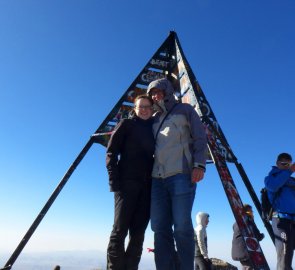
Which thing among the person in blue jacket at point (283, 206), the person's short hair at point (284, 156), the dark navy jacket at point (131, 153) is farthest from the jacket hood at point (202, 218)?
the dark navy jacket at point (131, 153)

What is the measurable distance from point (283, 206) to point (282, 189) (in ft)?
0.91

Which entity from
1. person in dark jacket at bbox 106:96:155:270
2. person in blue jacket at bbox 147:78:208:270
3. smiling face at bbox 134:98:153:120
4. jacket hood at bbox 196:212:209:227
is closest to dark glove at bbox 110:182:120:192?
person in dark jacket at bbox 106:96:155:270

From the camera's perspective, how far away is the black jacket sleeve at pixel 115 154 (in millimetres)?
3783

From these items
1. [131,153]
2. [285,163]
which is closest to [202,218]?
[285,163]

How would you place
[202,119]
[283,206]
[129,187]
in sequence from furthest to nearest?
[202,119], [283,206], [129,187]

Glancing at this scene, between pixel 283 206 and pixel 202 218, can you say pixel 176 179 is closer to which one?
pixel 283 206

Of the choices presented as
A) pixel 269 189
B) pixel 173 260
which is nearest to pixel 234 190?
pixel 269 189

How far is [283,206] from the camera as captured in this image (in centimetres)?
470

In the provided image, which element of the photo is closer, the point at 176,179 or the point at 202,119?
the point at 176,179

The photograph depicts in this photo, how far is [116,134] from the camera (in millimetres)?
4090

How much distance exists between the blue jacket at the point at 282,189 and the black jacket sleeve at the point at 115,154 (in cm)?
254

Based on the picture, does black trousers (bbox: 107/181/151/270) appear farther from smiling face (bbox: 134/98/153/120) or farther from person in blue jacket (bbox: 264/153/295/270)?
person in blue jacket (bbox: 264/153/295/270)

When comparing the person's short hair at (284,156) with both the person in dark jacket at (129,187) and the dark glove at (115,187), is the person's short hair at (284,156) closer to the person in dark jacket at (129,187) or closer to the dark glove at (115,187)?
the person in dark jacket at (129,187)

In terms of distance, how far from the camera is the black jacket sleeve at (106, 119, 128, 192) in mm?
3783
